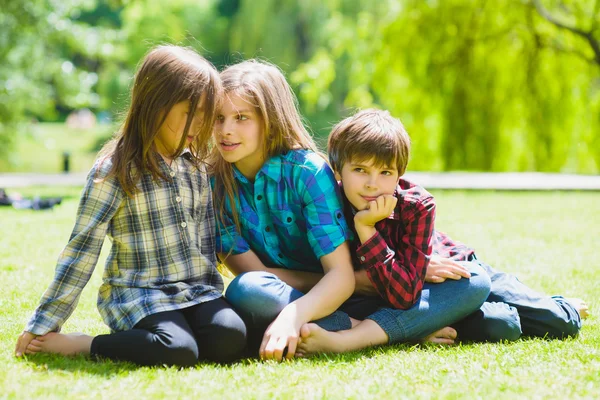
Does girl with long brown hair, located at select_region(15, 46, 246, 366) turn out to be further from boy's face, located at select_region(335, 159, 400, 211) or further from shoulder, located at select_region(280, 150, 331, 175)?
boy's face, located at select_region(335, 159, 400, 211)

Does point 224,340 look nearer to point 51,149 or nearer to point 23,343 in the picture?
point 23,343

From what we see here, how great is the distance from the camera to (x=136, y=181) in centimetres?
234

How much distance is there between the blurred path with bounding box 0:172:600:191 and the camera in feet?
29.0

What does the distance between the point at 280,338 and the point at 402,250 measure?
54 centimetres

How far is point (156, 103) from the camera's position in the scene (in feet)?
7.81

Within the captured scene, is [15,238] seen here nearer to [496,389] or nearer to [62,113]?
[496,389]

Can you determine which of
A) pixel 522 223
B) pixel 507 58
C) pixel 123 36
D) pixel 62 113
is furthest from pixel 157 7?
pixel 522 223

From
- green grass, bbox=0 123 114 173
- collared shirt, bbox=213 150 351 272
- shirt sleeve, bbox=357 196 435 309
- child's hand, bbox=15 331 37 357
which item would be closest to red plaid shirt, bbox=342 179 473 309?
shirt sleeve, bbox=357 196 435 309

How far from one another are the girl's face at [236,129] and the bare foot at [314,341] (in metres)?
0.67

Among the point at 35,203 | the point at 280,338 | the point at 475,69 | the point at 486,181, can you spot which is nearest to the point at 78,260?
the point at 280,338

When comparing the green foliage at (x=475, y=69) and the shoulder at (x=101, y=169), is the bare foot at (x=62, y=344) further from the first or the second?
the green foliage at (x=475, y=69)

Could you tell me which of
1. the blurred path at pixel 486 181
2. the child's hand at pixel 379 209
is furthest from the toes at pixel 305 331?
the blurred path at pixel 486 181

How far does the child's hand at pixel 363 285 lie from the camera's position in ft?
8.45

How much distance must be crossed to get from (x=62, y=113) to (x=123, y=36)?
19546 millimetres
